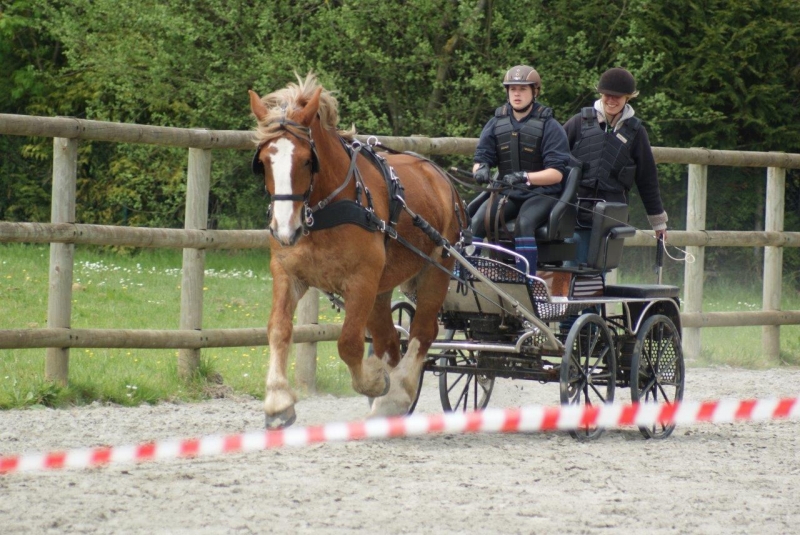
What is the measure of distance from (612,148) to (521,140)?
63cm

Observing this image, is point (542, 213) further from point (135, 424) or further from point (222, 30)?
point (222, 30)

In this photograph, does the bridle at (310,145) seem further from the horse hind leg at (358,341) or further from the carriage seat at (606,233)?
the carriage seat at (606,233)

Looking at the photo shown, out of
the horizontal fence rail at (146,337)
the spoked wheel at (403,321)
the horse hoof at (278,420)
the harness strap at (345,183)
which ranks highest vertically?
the harness strap at (345,183)

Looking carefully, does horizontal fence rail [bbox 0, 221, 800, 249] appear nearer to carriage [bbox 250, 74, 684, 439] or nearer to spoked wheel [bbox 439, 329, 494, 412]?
carriage [bbox 250, 74, 684, 439]

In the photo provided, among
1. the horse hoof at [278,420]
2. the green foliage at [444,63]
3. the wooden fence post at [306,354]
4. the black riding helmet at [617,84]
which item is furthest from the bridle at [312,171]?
the green foliage at [444,63]

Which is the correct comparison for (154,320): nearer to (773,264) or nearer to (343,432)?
(773,264)

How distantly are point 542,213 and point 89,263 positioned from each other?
9255 mm

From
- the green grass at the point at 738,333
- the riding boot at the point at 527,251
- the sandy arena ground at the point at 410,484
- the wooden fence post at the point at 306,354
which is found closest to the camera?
the sandy arena ground at the point at 410,484

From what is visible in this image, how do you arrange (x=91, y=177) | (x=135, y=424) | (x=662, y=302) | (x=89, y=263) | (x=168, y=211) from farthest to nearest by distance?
1. (x=91, y=177)
2. (x=168, y=211)
3. (x=89, y=263)
4. (x=662, y=302)
5. (x=135, y=424)

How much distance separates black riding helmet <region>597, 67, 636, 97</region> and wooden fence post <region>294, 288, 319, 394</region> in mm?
2423

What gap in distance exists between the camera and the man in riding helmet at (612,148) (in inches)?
291

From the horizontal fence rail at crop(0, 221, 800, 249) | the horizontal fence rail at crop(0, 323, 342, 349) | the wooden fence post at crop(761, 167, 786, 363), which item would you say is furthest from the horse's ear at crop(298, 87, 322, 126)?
the wooden fence post at crop(761, 167, 786, 363)

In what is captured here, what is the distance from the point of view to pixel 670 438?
701 cm

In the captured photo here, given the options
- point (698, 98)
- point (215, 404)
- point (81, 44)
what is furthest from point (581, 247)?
point (81, 44)
